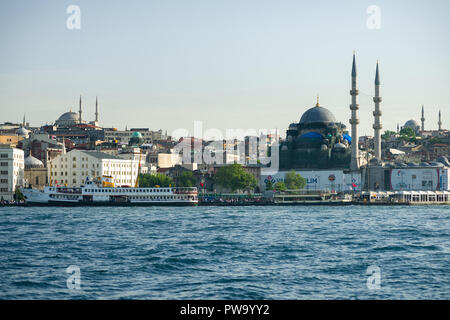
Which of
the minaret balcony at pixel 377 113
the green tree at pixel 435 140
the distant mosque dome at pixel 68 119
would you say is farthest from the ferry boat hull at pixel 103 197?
the distant mosque dome at pixel 68 119

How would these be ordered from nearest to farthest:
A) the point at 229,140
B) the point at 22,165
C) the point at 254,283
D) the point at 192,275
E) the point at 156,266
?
the point at 254,283, the point at 192,275, the point at 156,266, the point at 22,165, the point at 229,140

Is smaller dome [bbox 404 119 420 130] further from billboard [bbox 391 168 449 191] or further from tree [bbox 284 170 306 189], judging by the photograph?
tree [bbox 284 170 306 189]

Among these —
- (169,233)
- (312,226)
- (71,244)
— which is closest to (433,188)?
(312,226)

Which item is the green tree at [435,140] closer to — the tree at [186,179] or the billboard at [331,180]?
the billboard at [331,180]

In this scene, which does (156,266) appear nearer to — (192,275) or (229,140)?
(192,275)

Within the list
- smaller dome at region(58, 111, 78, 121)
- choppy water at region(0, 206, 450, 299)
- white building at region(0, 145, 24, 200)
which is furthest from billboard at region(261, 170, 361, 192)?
smaller dome at region(58, 111, 78, 121)

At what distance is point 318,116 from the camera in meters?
98.1

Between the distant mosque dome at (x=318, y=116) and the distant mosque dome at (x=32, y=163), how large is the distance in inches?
1318

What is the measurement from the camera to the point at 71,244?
26656 mm

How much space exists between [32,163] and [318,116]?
117 feet

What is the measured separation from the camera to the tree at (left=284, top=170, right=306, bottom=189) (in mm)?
86688

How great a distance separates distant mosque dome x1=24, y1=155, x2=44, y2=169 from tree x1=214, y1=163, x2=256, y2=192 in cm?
1992

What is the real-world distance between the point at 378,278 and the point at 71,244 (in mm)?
12383
